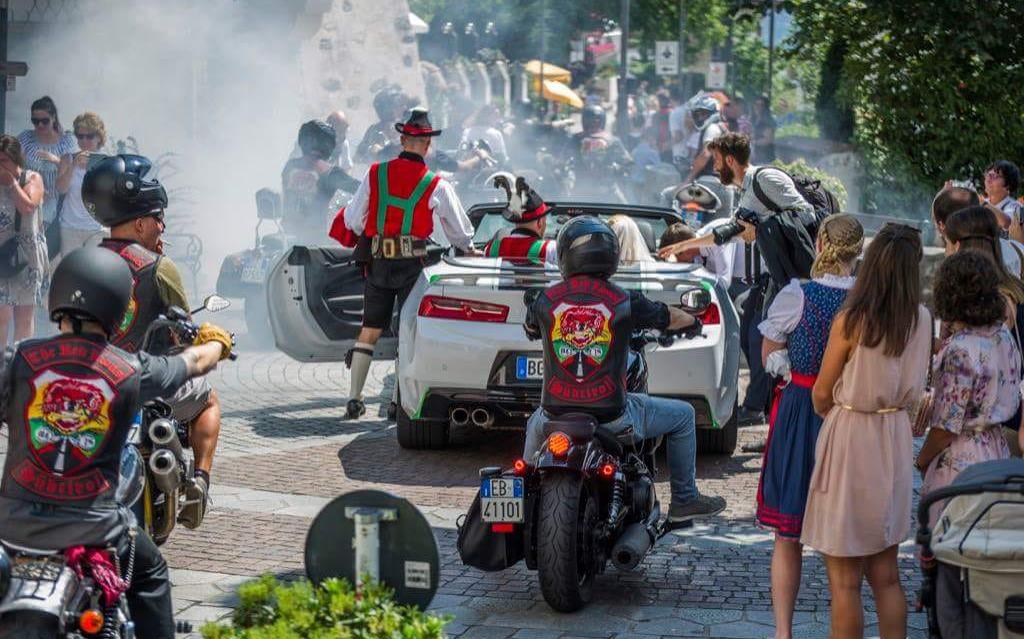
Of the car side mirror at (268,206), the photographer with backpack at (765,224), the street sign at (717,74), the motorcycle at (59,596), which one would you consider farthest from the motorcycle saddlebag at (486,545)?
the street sign at (717,74)

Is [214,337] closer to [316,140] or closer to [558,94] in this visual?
[316,140]

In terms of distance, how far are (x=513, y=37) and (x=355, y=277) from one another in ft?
116

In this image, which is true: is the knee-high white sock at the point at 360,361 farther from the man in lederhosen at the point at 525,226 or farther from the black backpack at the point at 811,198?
the black backpack at the point at 811,198

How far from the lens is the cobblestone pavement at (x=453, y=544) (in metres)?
6.52

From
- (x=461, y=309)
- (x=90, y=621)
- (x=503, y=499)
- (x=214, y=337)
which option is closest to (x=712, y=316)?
(x=461, y=309)

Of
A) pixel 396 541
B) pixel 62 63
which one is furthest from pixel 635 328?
pixel 62 63

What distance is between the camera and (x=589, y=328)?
6.73m

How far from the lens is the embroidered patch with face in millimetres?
6699

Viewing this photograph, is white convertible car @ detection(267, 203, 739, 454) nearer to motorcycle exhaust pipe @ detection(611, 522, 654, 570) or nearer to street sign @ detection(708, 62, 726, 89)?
motorcycle exhaust pipe @ detection(611, 522, 654, 570)

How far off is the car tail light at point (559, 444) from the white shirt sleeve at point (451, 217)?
406 centimetres

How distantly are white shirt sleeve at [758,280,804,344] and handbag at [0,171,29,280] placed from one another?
24.7 feet

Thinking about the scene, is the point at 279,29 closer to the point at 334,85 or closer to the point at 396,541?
the point at 334,85

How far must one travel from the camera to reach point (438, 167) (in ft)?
71.9

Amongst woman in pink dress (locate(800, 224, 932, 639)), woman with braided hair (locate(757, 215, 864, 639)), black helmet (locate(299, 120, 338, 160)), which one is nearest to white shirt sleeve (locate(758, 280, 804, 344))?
woman with braided hair (locate(757, 215, 864, 639))
